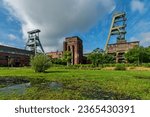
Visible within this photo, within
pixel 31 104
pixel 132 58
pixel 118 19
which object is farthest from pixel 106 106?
pixel 118 19

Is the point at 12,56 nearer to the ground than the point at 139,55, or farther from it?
farther from it

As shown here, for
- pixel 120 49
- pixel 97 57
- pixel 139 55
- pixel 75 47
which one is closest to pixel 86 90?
pixel 97 57

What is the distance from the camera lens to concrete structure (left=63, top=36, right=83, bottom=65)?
91.0 metres

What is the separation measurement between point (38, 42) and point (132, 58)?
7004 centimetres

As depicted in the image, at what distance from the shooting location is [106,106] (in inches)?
256

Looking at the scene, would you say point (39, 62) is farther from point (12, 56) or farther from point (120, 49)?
point (120, 49)

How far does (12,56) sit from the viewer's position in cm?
8369

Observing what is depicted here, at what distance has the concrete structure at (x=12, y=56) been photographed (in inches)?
3014

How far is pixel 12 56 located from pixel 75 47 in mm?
34100

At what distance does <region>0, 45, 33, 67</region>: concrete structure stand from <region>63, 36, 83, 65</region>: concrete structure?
85.7 feet

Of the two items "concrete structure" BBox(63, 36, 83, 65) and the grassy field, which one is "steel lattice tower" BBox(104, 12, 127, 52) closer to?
"concrete structure" BBox(63, 36, 83, 65)

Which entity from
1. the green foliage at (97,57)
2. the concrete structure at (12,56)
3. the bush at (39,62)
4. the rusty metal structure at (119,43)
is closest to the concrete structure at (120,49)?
the rusty metal structure at (119,43)

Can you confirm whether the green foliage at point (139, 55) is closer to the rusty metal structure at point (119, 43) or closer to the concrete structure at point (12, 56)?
the rusty metal structure at point (119, 43)

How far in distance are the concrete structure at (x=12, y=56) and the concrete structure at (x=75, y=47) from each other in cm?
2613
